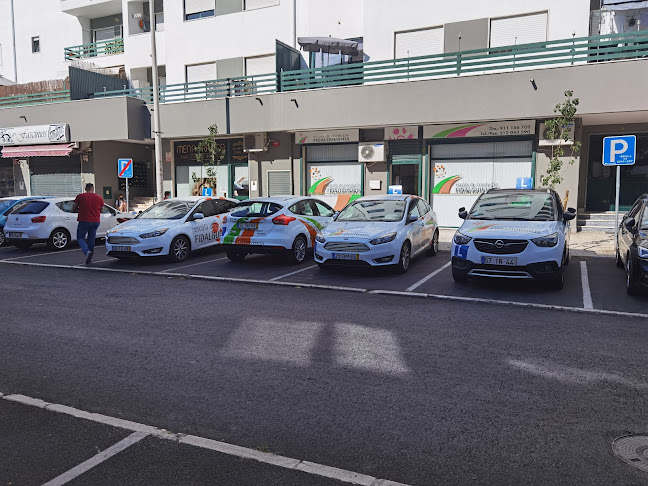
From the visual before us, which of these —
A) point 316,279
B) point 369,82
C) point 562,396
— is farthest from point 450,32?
point 562,396

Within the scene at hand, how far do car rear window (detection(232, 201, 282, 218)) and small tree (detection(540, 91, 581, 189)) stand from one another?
790cm

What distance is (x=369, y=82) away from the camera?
19297 millimetres

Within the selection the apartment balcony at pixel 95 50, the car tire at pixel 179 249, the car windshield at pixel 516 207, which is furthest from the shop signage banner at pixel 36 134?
the car windshield at pixel 516 207

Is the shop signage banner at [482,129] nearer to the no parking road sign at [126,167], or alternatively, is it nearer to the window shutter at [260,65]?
the window shutter at [260,65]

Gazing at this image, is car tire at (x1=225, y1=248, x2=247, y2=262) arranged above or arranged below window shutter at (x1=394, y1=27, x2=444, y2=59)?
below

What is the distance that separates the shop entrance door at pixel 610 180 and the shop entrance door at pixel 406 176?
5.83 meters

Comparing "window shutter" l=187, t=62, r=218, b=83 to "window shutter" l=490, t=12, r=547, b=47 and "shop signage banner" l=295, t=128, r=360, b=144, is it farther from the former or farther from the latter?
"window shutter" l=490, t=12, r=547, b=47

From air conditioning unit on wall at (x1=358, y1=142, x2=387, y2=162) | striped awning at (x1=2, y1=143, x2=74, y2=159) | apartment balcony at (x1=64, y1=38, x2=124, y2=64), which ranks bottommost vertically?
air conditioning unit on wall at (x1=358, y1=142, x2=387, y2=162)

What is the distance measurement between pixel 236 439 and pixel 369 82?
17218 millimetres

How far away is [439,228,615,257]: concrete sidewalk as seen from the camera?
13086mm

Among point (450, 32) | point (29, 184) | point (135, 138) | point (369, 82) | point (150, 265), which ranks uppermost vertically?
point (450, 32)

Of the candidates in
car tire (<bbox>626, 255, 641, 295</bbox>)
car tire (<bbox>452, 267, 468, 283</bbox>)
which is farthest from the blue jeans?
car tire (<bbox>626, 255, 641, 295</bbox>)

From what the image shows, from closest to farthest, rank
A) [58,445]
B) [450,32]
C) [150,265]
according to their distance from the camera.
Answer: [58,445], [150,265], [450,32]

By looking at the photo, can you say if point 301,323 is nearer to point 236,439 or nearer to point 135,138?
point 236,439
